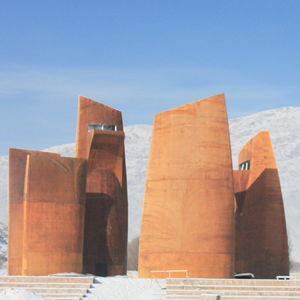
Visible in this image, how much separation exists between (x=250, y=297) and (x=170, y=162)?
22.0 feet

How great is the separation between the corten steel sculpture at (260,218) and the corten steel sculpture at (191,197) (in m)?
5.34

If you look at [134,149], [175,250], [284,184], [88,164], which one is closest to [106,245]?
[88,164]

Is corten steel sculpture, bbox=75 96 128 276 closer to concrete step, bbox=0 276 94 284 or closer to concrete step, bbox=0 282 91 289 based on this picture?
concrete step, bbox=0 276 94 284

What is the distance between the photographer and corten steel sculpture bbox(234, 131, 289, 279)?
2662 cm

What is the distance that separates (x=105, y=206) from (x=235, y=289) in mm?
9989

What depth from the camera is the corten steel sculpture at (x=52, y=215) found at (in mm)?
22656

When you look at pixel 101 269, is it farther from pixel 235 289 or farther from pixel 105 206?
pixel 235 289

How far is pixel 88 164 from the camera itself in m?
26.3

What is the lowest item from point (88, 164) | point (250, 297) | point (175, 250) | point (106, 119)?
point (250, 297)

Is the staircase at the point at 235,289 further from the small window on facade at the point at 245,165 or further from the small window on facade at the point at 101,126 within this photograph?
the small window on facade at the point at 101,126

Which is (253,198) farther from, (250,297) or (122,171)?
(250,297)

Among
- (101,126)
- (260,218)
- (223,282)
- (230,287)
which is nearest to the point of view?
(230,287)

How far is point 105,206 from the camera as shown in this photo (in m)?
26.4

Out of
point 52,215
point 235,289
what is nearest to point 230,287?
point 235,289
